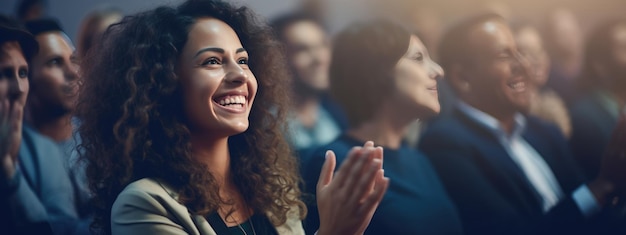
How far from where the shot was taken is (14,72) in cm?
179

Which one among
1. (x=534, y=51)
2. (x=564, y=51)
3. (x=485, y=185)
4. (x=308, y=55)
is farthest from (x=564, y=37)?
(x=308, y=55)

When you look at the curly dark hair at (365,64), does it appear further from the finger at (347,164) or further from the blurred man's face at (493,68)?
the finger at (347,164)

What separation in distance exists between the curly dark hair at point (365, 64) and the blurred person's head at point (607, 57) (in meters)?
0.96

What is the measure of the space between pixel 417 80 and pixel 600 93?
0.97 m

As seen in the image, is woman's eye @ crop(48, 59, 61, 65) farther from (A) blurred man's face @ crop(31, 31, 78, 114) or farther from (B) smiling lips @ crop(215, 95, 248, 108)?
(B) smiling lips @ crop(215, 95, 248, 108)

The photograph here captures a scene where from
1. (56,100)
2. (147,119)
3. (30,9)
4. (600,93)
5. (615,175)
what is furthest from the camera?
(600,93)

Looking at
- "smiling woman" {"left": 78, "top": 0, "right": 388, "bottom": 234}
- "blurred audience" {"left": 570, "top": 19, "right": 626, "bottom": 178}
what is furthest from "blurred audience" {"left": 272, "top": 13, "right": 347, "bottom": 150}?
"blurred audience" {"left": 570, "top": 19, "right": 626, "bottom": 178}

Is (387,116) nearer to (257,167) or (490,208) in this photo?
(490,208)

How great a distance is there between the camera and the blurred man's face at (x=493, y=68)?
84.2 inches

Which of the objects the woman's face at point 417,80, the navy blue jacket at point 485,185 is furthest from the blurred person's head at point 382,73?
the navy blue jacket at point 485,185

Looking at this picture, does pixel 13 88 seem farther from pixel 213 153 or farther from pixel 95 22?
pixel 213 153

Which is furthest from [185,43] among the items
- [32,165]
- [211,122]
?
[32,165]

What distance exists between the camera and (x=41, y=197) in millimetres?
1826

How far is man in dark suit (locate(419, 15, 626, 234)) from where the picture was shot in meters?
2.09
